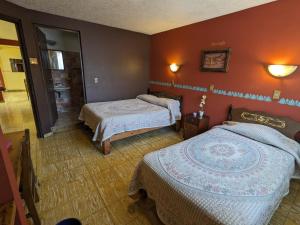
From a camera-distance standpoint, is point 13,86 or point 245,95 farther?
point 13,86

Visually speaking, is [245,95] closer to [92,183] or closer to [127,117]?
[127,117]

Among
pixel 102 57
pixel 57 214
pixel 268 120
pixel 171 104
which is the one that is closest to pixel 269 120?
pixel 268 120

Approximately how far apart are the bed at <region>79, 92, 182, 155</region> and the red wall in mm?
534

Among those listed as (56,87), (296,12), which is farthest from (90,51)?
(296,12)

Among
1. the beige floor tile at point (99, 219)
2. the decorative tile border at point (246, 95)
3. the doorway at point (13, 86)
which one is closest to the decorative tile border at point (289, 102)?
the decorative tile border at point (246, 95)

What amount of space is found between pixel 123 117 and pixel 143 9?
185cm

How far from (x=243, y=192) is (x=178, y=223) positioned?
0.56m

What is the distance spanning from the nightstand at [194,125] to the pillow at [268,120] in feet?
1.60

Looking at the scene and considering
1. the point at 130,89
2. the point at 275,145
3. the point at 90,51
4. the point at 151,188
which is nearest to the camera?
the point at 151,188

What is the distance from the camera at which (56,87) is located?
476cm

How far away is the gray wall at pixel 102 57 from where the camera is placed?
2834 mm

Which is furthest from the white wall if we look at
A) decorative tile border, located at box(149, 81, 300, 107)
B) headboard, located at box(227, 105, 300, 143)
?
headboard, located at box(227, 105, 300, 143)

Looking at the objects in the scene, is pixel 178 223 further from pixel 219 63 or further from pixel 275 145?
pixel 219 63

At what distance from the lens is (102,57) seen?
375 cm
